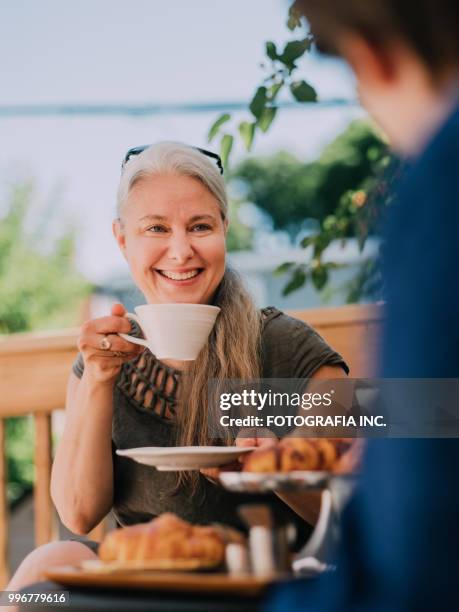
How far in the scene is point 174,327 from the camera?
3.62 feet

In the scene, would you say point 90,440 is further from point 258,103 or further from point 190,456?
point 258,103

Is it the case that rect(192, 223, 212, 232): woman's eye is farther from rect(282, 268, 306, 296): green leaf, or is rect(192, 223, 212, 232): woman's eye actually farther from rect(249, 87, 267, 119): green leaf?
rect(282, 268, 306, 296): green leaf

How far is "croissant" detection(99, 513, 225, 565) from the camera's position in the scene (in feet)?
2.50

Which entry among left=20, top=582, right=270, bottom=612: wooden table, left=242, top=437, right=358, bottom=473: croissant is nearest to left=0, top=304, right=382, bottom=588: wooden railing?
left=242, top=437, right=358, bottom=473: croissant

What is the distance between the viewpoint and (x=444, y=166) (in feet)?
1.99

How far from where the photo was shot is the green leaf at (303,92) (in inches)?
64.8

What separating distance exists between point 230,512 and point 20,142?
10.7m

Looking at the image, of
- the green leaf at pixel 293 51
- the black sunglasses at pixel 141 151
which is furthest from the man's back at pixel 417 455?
the green leaf at pixel 293 51

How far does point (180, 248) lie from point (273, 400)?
27 centimetres

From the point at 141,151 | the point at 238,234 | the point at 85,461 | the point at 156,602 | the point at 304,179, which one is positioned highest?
the point at 304,179

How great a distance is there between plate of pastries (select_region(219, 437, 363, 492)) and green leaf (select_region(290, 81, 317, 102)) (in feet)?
3.10

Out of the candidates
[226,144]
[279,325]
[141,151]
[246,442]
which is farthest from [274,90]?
[246,442]

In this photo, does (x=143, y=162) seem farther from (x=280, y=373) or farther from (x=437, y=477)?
(x=437, y=477)

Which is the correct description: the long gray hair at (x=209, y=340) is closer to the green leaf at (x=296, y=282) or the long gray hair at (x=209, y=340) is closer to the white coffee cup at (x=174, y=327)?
the white coffee cup at (x=174, y=327)
